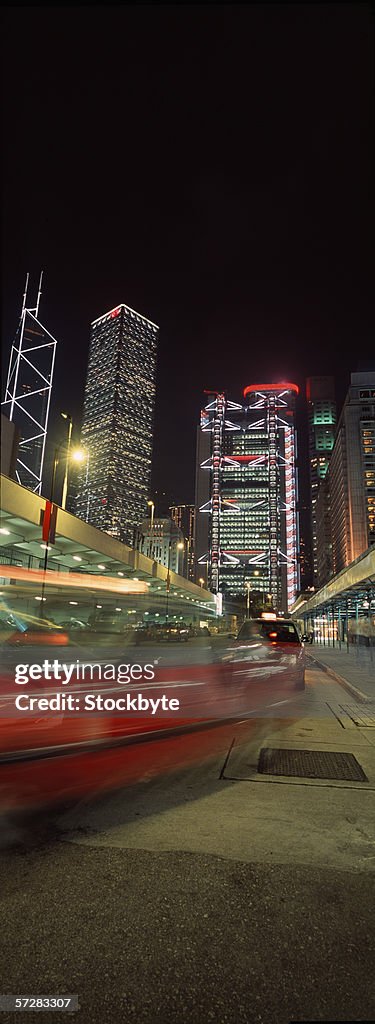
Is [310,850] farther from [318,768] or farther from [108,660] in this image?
[108,660]

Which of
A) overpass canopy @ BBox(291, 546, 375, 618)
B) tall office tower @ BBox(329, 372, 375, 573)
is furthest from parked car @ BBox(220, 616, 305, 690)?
tall office tower @ BBox(329, 372, 375, 573)

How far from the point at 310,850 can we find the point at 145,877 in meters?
1.26

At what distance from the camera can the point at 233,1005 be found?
2076 mm

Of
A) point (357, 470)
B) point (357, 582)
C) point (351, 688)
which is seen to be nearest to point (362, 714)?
point (351, 688)

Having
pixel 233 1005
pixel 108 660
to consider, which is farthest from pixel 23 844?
pixel 108 660

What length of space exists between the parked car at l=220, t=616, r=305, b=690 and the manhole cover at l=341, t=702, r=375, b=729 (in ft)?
4.91

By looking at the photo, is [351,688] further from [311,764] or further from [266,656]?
[311,764]

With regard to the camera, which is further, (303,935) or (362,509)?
(362,509)

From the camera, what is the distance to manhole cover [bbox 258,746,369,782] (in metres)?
5.73

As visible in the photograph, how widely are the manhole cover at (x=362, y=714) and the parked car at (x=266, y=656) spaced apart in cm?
150

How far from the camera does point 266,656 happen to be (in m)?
11.5

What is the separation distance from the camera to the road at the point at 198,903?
2158mm

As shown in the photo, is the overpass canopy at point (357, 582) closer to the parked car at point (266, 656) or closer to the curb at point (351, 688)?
the curb at point (351, 688)

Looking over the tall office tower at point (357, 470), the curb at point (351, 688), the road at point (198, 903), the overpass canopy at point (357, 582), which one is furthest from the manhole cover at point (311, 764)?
the tall office tower at point (357, 470)
